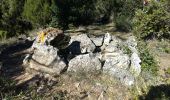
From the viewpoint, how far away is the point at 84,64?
11.7 metres

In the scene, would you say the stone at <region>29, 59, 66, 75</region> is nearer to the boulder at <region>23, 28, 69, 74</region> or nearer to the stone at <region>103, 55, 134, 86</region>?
the boulder at <region>23, 28, 69, 74</region>

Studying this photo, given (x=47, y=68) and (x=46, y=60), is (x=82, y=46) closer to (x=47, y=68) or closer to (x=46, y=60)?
(x=46, y=60)

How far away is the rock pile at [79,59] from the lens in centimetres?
1159

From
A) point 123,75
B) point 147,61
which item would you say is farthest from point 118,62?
point 147,61

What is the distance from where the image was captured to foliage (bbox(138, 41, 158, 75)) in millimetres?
11844

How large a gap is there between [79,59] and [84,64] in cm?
23

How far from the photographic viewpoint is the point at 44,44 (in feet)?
40.6

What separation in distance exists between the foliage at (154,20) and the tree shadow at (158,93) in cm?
267

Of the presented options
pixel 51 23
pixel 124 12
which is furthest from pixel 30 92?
pixel 124 12

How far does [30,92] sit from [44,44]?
7.79 ft

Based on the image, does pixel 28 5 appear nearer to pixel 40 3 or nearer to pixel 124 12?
pixel 40 3

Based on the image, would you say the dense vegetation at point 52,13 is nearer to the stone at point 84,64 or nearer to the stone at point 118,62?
the stone at point 118,62

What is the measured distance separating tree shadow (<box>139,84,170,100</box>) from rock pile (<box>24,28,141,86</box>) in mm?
656

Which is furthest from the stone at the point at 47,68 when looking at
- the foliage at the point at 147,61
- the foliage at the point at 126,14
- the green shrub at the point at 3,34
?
the foliage at the point at 126,14
